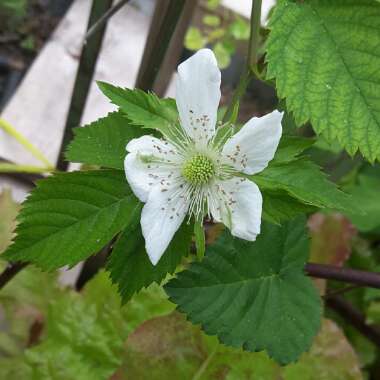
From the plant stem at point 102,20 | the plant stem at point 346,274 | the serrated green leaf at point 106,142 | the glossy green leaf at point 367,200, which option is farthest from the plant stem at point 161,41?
the glossy green leaf at point 367,200

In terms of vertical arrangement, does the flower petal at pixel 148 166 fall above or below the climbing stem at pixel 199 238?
above

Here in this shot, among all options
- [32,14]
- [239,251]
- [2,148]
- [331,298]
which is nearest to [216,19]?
[32,14]

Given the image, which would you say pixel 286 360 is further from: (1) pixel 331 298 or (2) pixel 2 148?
(2) pixel 2 148

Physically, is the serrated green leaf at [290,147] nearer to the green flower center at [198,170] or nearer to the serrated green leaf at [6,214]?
the green flower center at [198,170]

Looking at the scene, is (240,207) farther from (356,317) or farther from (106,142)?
(356,317)

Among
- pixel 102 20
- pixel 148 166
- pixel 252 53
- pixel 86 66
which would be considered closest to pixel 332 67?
pixel 252 53

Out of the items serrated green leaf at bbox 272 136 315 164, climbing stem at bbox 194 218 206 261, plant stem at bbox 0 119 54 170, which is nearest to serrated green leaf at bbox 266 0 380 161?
serrated green leaf at bbox 272 136 315 164
